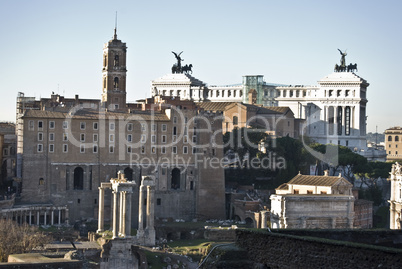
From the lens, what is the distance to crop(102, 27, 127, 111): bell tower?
77.1 meters

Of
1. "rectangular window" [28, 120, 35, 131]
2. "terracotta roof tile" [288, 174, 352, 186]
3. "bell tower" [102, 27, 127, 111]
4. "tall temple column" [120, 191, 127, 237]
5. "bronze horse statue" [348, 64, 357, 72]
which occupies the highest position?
"bronze horse statue" [348, 64, 357, 72]

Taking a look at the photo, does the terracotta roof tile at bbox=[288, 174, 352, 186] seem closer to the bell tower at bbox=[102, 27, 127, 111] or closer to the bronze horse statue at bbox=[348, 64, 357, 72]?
the bell tower at bbox=[102, 27, 127, 111]

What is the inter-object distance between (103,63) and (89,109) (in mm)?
8569

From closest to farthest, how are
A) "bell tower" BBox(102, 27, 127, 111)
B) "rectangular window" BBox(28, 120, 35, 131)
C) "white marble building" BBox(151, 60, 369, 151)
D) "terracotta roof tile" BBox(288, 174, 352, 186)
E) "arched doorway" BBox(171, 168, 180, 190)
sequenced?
"terracotta roof tile" BBox(288, 174, 352, 186) → "rectangular window" BBox(28, 120, 35, 131) → "arched doorway" BBox(171, 168, 180, 190) → "bell tower" BBox(102, 27, 127, 111) → "white marble building" BBox(151, 60, 369, 151)

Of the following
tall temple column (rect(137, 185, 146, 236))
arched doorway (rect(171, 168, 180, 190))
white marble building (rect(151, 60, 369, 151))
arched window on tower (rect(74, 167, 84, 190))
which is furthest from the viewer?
white marble building (rect(151, 60, 369, 151))

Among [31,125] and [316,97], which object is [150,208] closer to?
[31,125]

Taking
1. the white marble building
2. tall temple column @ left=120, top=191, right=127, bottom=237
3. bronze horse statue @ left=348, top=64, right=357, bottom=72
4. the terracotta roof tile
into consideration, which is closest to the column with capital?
tall temple column @ left=120, top=191, right=127, bottom=237

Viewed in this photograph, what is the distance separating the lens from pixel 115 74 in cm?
7738

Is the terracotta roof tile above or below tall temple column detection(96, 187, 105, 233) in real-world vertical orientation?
above

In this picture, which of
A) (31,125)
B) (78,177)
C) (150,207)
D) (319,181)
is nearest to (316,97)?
(78,177)

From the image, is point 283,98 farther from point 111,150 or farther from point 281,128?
point 111,150

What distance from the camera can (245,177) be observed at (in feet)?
252

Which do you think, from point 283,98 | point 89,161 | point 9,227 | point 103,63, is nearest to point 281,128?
point 283,98

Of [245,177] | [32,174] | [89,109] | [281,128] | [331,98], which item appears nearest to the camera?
[32,174]
